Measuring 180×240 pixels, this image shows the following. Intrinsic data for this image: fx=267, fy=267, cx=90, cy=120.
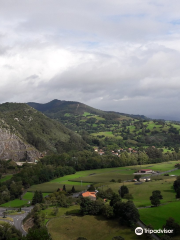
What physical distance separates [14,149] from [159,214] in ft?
359

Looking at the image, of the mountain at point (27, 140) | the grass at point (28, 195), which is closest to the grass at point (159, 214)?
the grass at point (28, 195)

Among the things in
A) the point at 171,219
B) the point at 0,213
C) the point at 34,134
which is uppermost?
the point at 34,134

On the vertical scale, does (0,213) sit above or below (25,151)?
below

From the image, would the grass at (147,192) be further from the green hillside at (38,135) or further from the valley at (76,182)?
the green hillside at (38,135)

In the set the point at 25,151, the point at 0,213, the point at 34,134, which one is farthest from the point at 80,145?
the point at 0,213

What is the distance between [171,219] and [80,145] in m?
146

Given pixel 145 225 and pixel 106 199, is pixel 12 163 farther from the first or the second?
pixel 145 225

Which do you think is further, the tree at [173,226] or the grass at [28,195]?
the grass at [28,195]

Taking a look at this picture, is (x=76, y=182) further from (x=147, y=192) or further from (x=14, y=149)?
(x=14, y=149)

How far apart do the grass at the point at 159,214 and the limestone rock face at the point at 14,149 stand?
325 feet

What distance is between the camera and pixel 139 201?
216ft

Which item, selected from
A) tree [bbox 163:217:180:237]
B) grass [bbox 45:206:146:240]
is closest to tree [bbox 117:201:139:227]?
grass [bbox 45:206:146:240]

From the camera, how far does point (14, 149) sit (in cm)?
14762

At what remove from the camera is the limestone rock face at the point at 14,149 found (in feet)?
466
